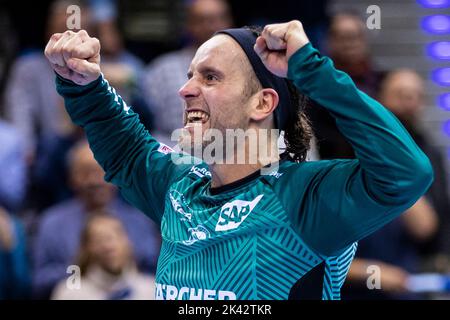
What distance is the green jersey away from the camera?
2.45 m

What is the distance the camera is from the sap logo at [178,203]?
2.87m

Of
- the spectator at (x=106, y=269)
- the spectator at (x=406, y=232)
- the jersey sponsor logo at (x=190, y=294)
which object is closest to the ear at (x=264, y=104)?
the jersey sponsor logo at (x=190, y=294)

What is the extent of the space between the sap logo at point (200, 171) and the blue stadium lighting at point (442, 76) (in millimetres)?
3873

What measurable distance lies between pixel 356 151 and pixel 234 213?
451 mm

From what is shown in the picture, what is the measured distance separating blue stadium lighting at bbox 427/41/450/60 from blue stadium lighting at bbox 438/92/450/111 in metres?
0.27

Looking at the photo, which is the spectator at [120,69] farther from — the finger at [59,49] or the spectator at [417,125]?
the finger at [59,49]

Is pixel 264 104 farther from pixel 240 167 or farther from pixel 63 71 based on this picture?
pixel 63 71

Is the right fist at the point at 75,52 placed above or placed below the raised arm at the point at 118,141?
above

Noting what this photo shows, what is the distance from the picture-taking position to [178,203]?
2936 millimetres

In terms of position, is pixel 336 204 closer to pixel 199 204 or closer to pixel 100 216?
pixel 199 204

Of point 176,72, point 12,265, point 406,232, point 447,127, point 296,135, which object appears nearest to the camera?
point 296,135

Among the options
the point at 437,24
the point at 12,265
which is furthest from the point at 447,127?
the point at 12,265

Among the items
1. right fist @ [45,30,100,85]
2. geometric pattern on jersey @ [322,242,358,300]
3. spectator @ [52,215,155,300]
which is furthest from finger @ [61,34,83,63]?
spectator @ [52,215,155,300]

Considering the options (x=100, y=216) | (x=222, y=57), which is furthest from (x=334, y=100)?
(x=100, y=216)
